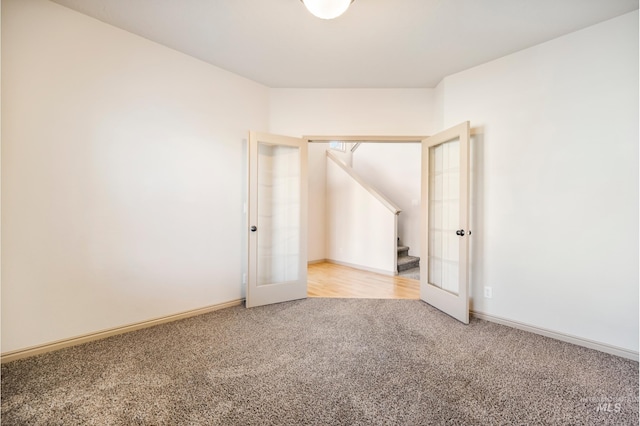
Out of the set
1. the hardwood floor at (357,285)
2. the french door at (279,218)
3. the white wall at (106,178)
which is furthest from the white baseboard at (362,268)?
the white wall at (106,178)

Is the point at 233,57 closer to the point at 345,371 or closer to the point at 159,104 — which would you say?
the point at 159,104

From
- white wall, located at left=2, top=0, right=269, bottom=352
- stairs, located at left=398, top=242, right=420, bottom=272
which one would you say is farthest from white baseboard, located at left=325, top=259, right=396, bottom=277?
white wall, located at left=2, top=0, right=269, bottom=352

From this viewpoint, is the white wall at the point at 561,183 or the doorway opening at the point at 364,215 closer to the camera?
the white wall at the point at 561,183

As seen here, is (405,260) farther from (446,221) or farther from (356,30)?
(356,30)

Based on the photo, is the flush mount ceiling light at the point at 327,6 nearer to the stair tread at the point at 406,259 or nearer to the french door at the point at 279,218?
the french door at the point at 279,218

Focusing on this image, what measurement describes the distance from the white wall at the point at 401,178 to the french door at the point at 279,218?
3.05 m

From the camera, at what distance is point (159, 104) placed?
277 centimetres

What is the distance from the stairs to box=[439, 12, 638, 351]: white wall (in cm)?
209

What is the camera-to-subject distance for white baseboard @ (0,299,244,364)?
210 cm

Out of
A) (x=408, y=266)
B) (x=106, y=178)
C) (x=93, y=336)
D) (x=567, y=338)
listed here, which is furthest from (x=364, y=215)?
(x=93, y=336)

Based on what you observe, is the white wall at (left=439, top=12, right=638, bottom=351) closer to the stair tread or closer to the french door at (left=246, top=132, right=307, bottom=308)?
the french door at (left=246, top=132, right=307, bottom=308)

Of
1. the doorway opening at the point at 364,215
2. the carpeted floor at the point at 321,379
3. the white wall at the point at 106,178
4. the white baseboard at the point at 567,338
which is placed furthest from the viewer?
the doorway opening at the point at 364,215

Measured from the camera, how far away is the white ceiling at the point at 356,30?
7.08 ft

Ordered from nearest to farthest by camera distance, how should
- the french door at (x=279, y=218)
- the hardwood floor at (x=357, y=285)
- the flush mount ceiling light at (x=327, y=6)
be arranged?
the flush mount ceiling light at (x=327, y=6) → the french door at (x=279, y=218) → the hardwood floor at (x=357, y=285)
